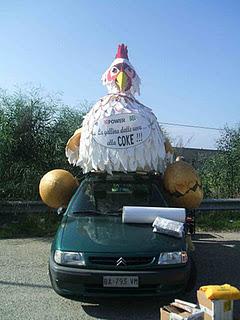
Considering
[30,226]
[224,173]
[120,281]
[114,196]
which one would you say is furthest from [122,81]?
[224,173]

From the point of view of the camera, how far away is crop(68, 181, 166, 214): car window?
19.7 ft

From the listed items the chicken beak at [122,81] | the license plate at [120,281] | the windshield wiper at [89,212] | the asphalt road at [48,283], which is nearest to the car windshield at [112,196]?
the windshield wiper at [89,212]

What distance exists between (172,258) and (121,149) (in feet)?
7.13

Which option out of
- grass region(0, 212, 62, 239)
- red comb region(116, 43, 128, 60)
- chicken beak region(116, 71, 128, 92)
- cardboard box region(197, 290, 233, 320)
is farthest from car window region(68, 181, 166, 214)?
grass region(0, 212, 62, 239)

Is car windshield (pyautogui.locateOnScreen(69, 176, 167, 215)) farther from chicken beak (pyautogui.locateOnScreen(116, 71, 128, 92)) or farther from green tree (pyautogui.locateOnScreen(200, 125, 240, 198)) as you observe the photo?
green tree (pyautogui.locateOnScreen(200, 125, 240, 198))

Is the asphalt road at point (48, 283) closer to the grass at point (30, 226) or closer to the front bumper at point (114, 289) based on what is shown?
the front bumper at point (114, 289)

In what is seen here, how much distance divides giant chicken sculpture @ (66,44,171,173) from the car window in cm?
33

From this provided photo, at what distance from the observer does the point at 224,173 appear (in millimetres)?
12734

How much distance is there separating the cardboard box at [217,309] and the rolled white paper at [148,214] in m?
1.63

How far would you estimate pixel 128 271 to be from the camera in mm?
4738

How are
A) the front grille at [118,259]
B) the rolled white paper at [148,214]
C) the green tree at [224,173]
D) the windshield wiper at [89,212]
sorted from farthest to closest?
the green tree at [224,173]
the windshield wiper at [89,212]
the rolled white paper at [148,214]
the front grille at [118,259]

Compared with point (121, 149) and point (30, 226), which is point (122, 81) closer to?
point (121, 149)

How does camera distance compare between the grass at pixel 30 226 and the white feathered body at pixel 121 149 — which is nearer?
the white feathered body at pixel 121 149

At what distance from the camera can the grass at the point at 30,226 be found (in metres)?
9.58
